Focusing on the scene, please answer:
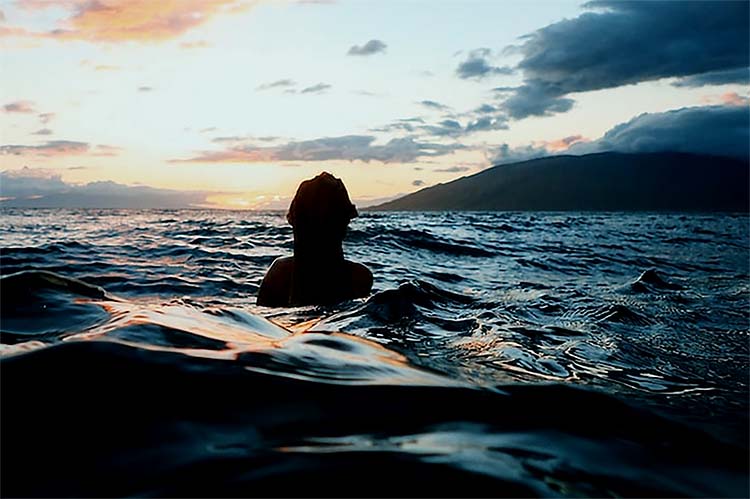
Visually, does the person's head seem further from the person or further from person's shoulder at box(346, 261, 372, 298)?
person's shoulder at box(346, 261, 372, 298)

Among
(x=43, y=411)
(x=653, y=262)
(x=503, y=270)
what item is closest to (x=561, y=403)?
(x=43, y=411)

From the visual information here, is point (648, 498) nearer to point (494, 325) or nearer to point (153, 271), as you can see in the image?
point (494, 325)

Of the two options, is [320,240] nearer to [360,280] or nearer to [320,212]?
[320,212]

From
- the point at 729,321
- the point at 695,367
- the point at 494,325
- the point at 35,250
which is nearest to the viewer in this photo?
the point at 695,367

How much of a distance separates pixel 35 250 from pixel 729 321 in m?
12.3

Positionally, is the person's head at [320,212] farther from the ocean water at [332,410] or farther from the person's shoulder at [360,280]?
the ocean water at [332,410]

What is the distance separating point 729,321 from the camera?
4.48 metres

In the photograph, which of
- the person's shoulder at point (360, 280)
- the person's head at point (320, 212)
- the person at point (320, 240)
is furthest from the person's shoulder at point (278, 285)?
the person's shoulder at point (360, 280)

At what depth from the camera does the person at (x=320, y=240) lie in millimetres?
4914

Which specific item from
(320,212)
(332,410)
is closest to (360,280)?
(320,212)

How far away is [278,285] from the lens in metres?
5.33

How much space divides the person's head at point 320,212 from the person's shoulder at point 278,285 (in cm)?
45

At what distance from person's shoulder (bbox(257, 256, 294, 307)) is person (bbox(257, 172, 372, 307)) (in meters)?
0.13

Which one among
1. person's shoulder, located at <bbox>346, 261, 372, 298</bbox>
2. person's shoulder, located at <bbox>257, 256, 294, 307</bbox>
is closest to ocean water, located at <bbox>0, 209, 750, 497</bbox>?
person's shoulder, located at <bbox>346, 261, 372, 298</bbox>
